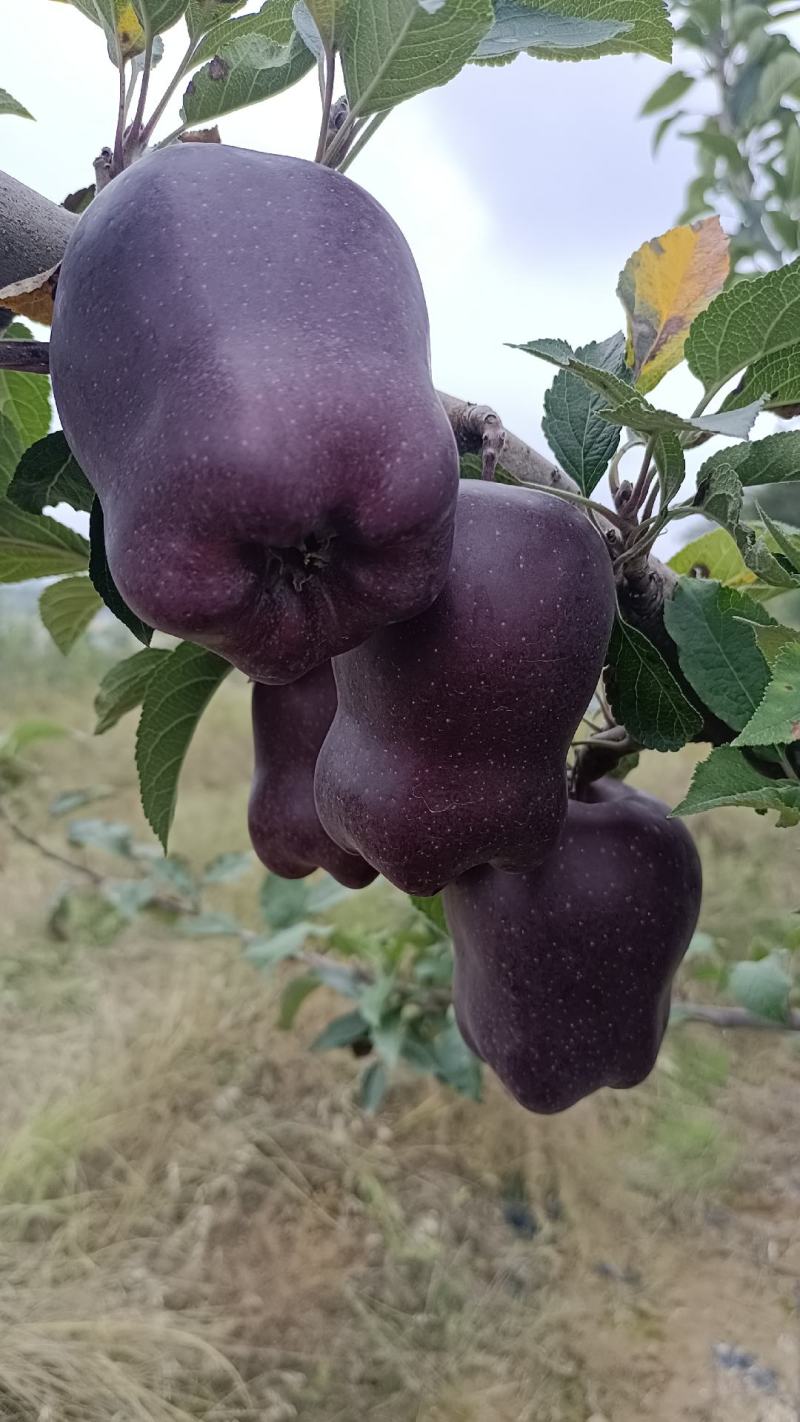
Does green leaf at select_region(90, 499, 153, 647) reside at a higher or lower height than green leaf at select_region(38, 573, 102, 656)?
higher

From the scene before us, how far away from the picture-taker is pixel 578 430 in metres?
0.51

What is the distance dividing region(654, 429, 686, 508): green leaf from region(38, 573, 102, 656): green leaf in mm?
381

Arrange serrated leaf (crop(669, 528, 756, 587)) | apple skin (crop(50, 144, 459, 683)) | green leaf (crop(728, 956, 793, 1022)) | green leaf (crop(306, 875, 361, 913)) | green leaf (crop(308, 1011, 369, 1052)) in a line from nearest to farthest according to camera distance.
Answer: apple skin (crop(50, 144, 459, 683)) < serrated leaf (crop(669, 528, 756, 587)) < green leaf (crop(728, 956, 793, 1022)) < green leaf (crop(308, 1011, 369, 1052)) < green leaf (crop(306, 875, 361, 913))

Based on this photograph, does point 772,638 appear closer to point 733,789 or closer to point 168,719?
point 733,789

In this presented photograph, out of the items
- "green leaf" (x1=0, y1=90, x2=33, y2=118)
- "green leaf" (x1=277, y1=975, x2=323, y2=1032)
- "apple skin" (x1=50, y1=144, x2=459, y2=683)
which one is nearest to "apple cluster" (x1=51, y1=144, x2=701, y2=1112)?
"apple skin" (x1=50, y1=144, x2=459, y2=683)

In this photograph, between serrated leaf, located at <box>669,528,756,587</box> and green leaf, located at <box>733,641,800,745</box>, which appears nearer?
green leaf, located at <box>733,641,800,745</box>

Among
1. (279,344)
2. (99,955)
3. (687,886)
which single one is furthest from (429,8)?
(99,955)

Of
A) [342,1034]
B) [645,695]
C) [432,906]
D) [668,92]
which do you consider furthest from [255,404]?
[668,92]

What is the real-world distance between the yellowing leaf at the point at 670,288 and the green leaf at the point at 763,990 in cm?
61

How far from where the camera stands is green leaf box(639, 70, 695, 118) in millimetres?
1599

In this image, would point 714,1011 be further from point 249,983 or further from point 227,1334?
point 249,983

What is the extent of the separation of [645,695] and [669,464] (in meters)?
0.11

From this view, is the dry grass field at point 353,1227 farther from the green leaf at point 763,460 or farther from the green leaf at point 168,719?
the green leaf at point 763,460

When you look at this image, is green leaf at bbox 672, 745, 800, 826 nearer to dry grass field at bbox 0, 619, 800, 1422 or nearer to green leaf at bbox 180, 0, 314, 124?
green leaf at bbox 180, 0, 314, 124
